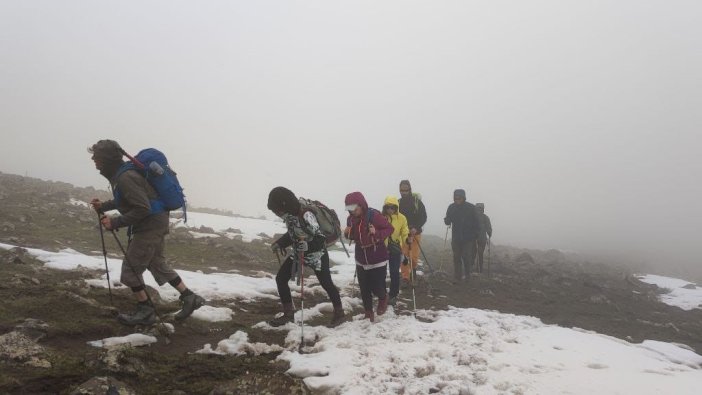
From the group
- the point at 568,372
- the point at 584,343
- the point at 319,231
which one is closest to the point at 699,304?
the point at 584,343

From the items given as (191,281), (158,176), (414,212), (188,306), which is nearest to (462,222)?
(414,212)

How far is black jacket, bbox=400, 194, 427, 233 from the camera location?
12.4m

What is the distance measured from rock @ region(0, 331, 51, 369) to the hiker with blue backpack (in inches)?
54.4

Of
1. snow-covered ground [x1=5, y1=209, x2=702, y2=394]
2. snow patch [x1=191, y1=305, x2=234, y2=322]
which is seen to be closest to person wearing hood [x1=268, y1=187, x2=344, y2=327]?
snow-covered ground [x1=5, y1=209, x2=702, y2=394]

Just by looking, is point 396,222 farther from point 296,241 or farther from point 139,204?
point 139,204

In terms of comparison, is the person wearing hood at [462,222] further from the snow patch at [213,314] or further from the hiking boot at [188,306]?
the hiking boot at [188,306]

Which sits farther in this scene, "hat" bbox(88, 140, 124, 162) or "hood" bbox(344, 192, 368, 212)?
"hood" bbox(344, 192, 368, 212)

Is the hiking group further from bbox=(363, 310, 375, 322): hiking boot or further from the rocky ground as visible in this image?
the rocky ground

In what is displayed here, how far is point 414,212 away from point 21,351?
973 centimetres

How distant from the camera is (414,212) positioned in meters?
12.3

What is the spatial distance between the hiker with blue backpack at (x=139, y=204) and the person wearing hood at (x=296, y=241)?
168 cm

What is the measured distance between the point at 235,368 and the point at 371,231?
359cm

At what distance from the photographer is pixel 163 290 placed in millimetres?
8633

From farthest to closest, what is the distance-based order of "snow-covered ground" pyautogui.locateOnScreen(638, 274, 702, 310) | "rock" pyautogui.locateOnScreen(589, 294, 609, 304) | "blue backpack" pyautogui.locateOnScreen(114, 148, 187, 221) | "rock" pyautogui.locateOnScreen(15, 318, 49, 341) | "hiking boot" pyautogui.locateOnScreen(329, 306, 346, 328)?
1. "snow-covered ground" pyautogui.locateOnScreen(638, 274, 702, 310)
2. "rock" pyautogui.locateOnScreen(589, 294, 609, 304)
3. "hiking boot" pyautogui.locateOnScreen(329, 306, 346, 328)
4. "blue backpack" pyautogui.locateOnScreen(114, 148, 187, 221)
5. "rock" pyautogui.locateOnScreen(15, 318, 49, 341)
